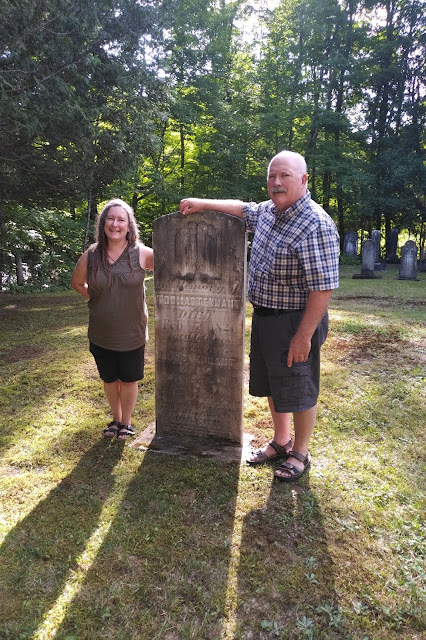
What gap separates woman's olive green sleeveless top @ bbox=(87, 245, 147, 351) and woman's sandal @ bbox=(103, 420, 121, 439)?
781mm

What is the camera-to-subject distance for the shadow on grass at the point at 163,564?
1.80 m

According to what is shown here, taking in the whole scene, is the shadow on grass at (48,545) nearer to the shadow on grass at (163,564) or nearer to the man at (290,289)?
the shadow on grass at (163,564)

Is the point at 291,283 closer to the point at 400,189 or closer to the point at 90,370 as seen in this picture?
the point at 90,370

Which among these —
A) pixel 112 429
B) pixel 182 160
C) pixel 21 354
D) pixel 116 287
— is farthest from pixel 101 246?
pixel 182 160

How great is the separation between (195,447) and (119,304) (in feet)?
4.11

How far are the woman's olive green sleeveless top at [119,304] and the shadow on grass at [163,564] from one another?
97 centimetres

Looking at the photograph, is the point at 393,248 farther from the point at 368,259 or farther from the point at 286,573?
the point at 286,573

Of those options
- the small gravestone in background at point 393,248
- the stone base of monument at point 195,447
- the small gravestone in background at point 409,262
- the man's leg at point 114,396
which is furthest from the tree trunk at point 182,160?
the stone base of monument at point 195,447

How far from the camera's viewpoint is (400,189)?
20.2 metres

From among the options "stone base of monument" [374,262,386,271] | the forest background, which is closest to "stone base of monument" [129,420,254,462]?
the forest background

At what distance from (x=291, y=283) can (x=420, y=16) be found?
2564cm

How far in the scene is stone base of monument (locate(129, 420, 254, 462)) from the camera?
3.14m

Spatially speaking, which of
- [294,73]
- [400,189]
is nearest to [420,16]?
[294,73]

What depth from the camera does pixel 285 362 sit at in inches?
103
